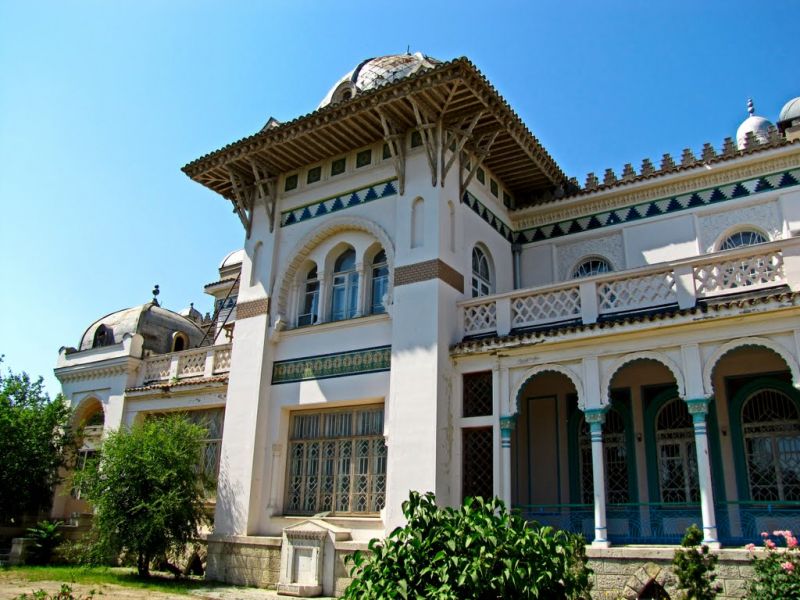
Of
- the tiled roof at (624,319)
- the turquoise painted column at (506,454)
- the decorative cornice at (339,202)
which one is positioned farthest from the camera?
the decorative cornice at (339,202)

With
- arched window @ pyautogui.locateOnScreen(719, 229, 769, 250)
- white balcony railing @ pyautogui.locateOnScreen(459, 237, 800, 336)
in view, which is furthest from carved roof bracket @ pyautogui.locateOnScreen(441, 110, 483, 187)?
arched window @ pyautogui.locateOnScreen(719, 229, 769, 250)

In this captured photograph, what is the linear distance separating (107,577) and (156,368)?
5.05 metres

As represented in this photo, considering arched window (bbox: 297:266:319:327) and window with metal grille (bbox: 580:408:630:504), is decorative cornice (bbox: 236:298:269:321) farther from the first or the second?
window with metal grille (bbox: 580:408:630:504)

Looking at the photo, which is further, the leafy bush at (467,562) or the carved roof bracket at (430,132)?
the carved roof bracket at (430,132)

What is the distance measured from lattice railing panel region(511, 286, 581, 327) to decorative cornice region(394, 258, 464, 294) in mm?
1022

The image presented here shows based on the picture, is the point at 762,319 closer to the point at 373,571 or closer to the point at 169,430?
the point at 373,571

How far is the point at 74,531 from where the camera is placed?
1468cm

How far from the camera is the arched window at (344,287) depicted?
12.6 m

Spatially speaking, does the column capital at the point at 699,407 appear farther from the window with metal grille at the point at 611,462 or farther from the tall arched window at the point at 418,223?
the tall arched window at the point at 418,223

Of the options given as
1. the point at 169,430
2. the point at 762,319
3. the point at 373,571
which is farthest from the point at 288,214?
the point at 373,571

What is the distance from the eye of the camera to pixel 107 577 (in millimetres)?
11977

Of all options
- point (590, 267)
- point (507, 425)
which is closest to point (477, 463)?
point (507, 425)

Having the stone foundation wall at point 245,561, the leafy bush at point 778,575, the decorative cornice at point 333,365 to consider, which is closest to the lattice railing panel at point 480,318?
the decorative cornice at point 333,365

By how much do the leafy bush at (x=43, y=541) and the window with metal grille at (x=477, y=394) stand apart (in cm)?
902
